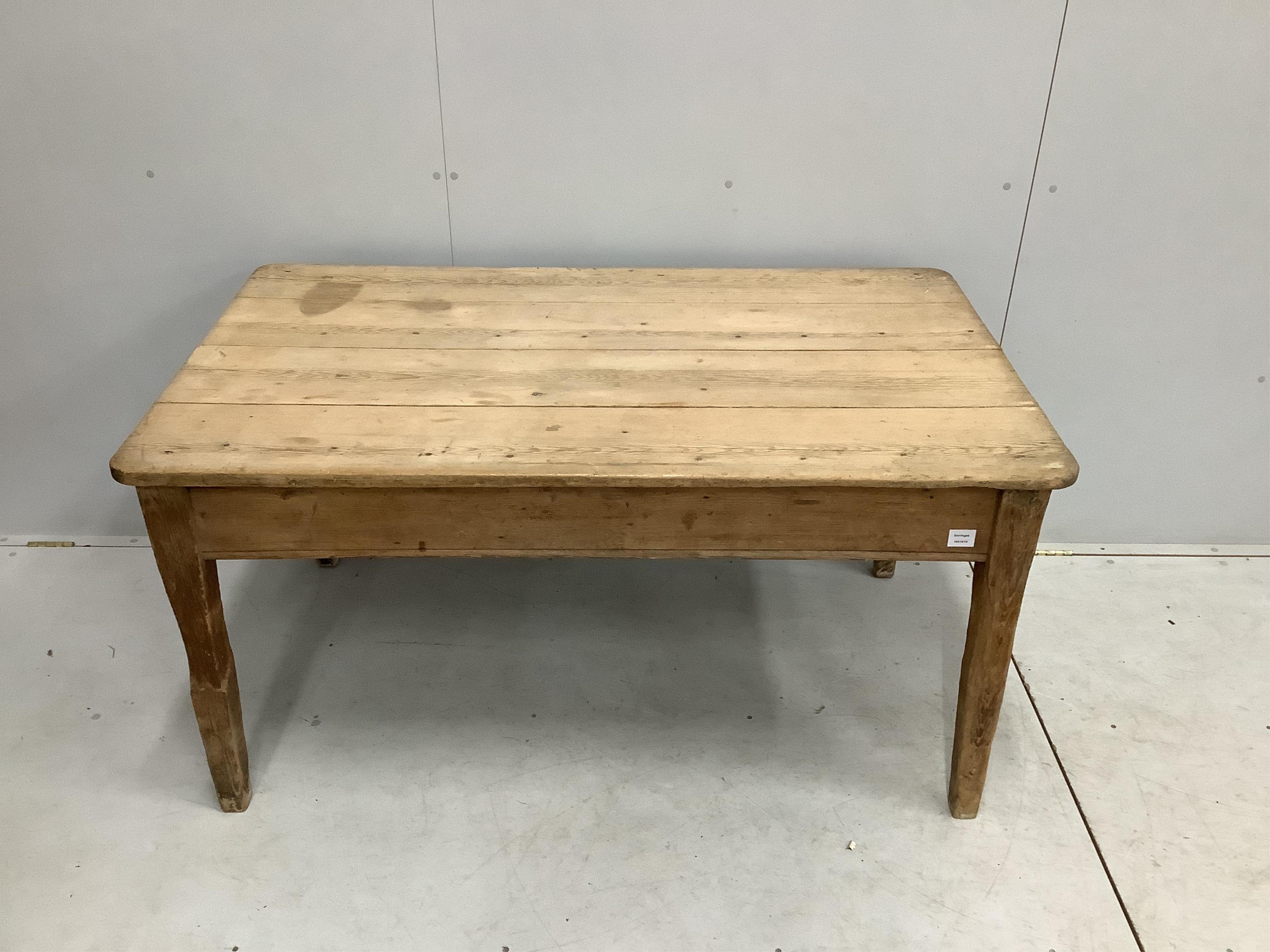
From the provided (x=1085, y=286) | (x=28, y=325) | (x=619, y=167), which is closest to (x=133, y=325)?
(x=28, y=325)

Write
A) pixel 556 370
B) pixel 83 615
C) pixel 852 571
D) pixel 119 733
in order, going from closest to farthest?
1. pixel 556 370
2. pixel 119 733
3. pixel 83 615
4. pixel 852 571

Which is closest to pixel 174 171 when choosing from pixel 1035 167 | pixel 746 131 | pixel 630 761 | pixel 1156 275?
pixel 746 131

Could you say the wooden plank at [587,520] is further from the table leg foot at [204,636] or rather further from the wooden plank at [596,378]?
the wooden plank at [596,378]

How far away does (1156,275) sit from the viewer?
7.35ft

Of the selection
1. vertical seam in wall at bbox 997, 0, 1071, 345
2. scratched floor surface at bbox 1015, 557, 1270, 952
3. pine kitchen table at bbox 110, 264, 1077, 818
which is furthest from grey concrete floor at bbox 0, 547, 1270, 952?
vertical seam in wall at bbox 997, 0, 1071, 345

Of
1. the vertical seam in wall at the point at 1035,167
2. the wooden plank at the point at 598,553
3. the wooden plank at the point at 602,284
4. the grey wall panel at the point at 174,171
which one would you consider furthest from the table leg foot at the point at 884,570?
the grey wall panel at the point at 174,171

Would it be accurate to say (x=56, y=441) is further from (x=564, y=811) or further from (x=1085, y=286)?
(x=1085, y=286)

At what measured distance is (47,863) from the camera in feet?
5.63

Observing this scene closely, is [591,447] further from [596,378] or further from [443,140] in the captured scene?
[443,140]

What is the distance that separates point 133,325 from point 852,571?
1.73 meters

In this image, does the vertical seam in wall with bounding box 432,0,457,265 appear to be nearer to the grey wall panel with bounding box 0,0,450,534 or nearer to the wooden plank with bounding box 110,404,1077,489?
the grey wall panel with bounding box 0,0,450,534

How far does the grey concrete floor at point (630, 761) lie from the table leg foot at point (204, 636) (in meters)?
0.10

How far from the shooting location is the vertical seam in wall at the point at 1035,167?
2004 millimetres

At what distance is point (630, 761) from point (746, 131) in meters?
1.26
